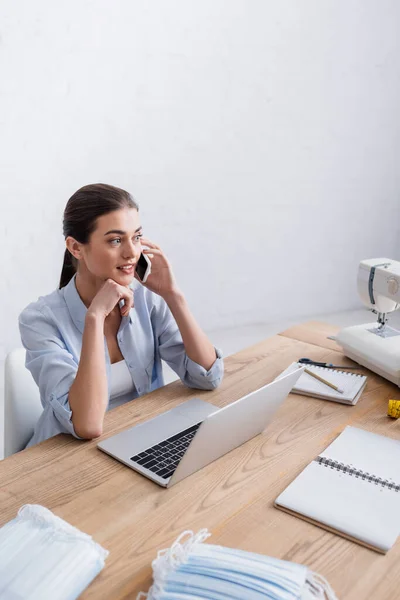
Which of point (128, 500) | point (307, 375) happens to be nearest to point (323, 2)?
point (307, 375)

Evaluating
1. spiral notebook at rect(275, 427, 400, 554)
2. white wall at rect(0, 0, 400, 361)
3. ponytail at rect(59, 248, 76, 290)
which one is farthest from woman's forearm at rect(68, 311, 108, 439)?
white wall at rect(0, 0, 400, 361)

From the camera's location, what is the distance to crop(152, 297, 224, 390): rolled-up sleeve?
1.69m

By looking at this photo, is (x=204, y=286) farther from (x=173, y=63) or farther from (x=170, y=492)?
(x=170, y=492)

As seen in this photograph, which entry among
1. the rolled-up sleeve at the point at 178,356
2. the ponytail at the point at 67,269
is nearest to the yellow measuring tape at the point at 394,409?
the rolled-up sleeve at the point at 178,356

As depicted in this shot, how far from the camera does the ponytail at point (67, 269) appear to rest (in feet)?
6.10

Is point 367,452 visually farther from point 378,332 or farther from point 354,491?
point 378,332

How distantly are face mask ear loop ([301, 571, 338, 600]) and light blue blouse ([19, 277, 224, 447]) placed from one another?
2.14 feet

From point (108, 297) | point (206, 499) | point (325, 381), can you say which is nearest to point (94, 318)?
point (108, 297)

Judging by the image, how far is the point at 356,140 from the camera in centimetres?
460

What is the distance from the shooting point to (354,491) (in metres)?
1.21

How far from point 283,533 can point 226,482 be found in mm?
190

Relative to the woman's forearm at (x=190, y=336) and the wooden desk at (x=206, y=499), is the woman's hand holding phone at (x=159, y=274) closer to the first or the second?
the woman's forearm at (x=190, y=336)

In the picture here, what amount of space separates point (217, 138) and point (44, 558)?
11.2ft

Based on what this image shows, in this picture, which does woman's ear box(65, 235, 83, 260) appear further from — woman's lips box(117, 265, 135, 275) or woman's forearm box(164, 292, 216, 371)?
woman's forearm box(164, 292, 216, 371)
